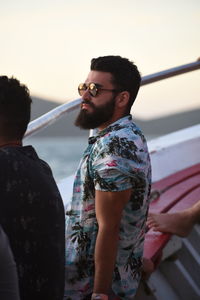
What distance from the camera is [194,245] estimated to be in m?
3.68

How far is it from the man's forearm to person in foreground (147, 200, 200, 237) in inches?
40.7

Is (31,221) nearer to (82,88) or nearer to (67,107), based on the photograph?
(82,88)

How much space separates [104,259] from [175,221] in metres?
1.17

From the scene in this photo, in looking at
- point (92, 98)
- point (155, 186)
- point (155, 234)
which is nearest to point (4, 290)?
point (92, 98)

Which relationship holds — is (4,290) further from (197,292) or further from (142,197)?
(197,292)

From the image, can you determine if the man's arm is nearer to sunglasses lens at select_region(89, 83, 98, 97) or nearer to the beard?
the beard

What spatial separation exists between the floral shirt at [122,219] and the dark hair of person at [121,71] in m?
0.11

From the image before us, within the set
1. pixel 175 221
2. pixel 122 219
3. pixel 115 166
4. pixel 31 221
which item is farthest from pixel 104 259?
pixel 175 221

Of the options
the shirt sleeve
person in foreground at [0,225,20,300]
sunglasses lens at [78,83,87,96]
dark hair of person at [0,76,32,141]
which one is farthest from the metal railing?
person in foreground at [0,225,20,300]

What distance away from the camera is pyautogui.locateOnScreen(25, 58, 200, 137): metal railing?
3.25 meters

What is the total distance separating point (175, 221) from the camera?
10.7ft

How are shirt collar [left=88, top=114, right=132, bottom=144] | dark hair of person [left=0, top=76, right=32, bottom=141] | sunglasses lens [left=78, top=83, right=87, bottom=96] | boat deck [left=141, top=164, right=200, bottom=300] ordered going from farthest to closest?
1. boat deck [left=141, top=164, right=200, bottom=300]
2. sunglasses lens [left=78, top=83, right=87, bottom=96]
3. shirt collar [left=88, top=114, right=132, bottom=144]
4. dark hair of person [left=0, top=76, right=32, bottom=141]

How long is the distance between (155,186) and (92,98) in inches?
76.4

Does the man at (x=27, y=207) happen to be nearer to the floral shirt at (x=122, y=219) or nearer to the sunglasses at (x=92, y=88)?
the floral shirt at (x=122, y=219)
